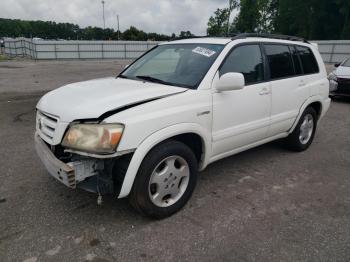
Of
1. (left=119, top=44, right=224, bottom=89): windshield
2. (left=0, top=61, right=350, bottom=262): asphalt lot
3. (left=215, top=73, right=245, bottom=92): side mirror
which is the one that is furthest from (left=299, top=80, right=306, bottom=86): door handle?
(left=215, top=73, right=245, bottom=92): side mirror

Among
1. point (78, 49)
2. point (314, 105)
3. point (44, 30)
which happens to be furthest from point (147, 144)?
point (44, 30)

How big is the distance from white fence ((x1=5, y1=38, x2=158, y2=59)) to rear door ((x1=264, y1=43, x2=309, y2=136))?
1028 inches

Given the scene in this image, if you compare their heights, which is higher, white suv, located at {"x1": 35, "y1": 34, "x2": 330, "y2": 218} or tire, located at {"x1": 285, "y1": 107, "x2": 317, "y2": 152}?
white suv, located at {"x1": 35, "y1": 34, "x2": 330, "y2": 218}

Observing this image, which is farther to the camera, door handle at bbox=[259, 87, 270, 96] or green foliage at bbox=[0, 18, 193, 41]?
green foliage at bbox=[0, 18, 193, 41]

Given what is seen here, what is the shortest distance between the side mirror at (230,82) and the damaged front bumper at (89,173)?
1371 mm

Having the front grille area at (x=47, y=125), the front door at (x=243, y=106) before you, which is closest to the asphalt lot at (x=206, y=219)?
the front door at (x=243, y=106)

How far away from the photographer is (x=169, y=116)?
9.87 ft

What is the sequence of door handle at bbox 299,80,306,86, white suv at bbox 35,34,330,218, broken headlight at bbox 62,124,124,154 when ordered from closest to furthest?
broken headlight at bbox 62,124,124,154 → white suv at bbox 35,34,330,218 → door handle at bbox 299,80,306,86

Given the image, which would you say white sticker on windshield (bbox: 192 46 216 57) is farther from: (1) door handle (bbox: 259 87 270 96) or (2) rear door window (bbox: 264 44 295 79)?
(2) rear door window (bbox: 264 44 295 79)

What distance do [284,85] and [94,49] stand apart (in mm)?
28459

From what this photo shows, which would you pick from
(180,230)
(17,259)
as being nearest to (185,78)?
(180,230)

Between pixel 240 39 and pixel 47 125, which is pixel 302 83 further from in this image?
pixel 47 125

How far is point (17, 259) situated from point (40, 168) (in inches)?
74.1

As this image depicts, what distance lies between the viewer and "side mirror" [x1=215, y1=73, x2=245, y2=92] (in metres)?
3.32
